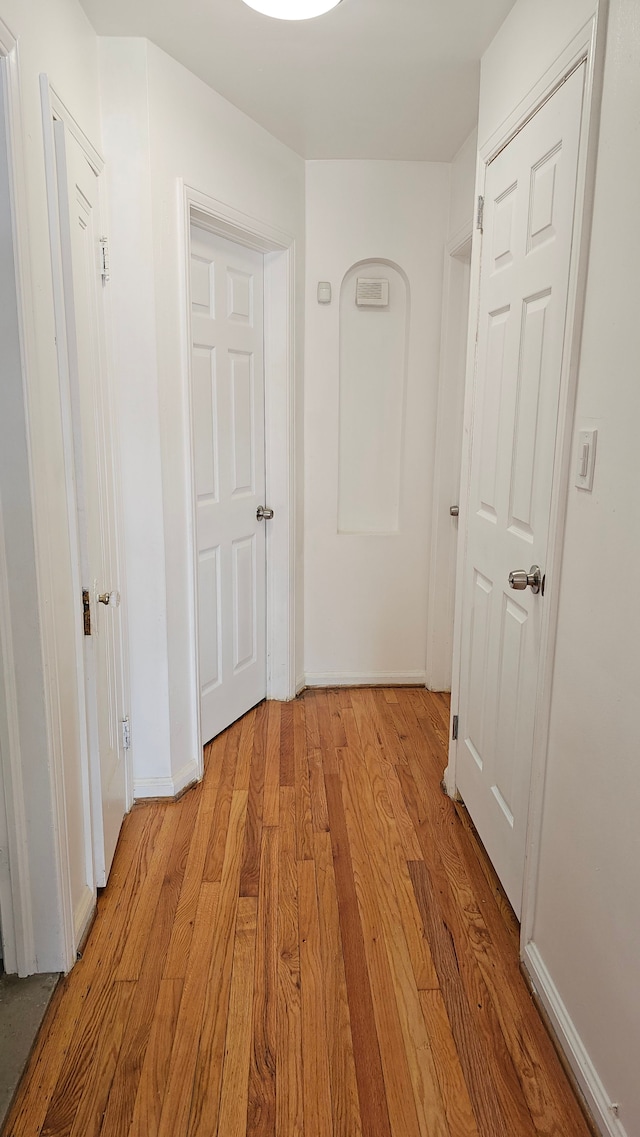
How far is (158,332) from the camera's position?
228 cm

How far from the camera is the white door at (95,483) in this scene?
5.74 ft

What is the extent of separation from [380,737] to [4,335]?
2.19 meters

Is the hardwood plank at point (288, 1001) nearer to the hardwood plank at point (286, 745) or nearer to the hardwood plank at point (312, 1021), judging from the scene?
the hardwood plank at point (312, 1021)

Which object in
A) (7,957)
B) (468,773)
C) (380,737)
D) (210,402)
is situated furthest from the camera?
(380,737)

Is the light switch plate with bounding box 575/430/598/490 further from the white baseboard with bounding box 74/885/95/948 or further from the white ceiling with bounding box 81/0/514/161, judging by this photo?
the white baseboard with bounding box 74/885/95/948

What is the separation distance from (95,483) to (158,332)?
591mm

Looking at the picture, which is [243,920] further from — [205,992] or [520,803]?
[520,803]

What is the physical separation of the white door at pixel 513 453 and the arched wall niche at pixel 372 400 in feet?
3.79

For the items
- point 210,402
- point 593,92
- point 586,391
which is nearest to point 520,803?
point 586,391

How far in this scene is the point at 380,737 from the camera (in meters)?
3.04

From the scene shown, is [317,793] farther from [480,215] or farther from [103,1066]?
[480,215]

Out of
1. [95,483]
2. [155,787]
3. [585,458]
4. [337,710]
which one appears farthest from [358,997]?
[337,710]

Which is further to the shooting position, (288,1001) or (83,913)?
(83,913)

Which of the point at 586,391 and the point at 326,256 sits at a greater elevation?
the point at 326,256
